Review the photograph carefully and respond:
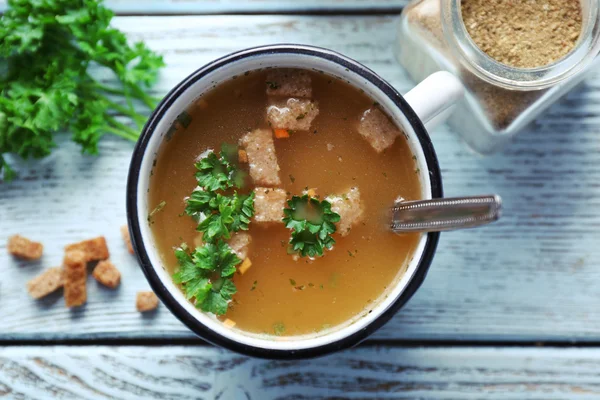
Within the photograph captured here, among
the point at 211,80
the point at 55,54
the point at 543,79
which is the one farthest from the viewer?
the point at 55,54

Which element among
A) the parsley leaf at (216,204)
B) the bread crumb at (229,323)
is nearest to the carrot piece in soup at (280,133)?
the parsley leaf at (216,204)

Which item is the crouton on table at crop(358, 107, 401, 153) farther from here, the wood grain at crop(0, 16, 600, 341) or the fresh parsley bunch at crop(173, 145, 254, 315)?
the wood grain at crop(0, 16, 600, 341)

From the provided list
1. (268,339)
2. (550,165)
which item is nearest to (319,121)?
(268,339)

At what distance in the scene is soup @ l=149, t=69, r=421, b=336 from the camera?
1.24 m

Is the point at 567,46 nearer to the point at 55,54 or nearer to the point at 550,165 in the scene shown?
the point at 550,165

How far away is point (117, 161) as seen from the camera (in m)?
1.58

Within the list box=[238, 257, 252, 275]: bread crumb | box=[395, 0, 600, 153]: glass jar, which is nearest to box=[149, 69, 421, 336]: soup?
box=[238, 257, 252, 275]: bread crumb

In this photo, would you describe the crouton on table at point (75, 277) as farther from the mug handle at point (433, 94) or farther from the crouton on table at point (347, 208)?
the mug handle at point (433, 94)

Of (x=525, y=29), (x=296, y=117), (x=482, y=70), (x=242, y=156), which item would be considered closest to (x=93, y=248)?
(x=242, y=156)

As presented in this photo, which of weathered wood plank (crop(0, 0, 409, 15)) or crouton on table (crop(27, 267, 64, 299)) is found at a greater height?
weathered wood plank (crop(0, 0, 409, 15))

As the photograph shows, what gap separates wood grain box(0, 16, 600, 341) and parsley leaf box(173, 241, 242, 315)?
1.21ft

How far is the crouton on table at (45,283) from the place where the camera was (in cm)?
157

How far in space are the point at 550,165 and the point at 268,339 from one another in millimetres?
805

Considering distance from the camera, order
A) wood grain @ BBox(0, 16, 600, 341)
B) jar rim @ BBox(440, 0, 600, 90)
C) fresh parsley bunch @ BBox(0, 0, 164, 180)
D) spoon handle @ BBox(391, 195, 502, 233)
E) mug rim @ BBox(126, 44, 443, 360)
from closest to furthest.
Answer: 1. spoon handle @ BBox(391, 195, 502, 233)
2. mug rim @ BBox(126, 44, 443, 360)
3. jar rim @ BBox(440, 0, 600, 90)
4. fresh parsley bunch @ BBox(0, 0, 164, 180)
5. wood grain @ BBox(0, 16, 600, 341)
